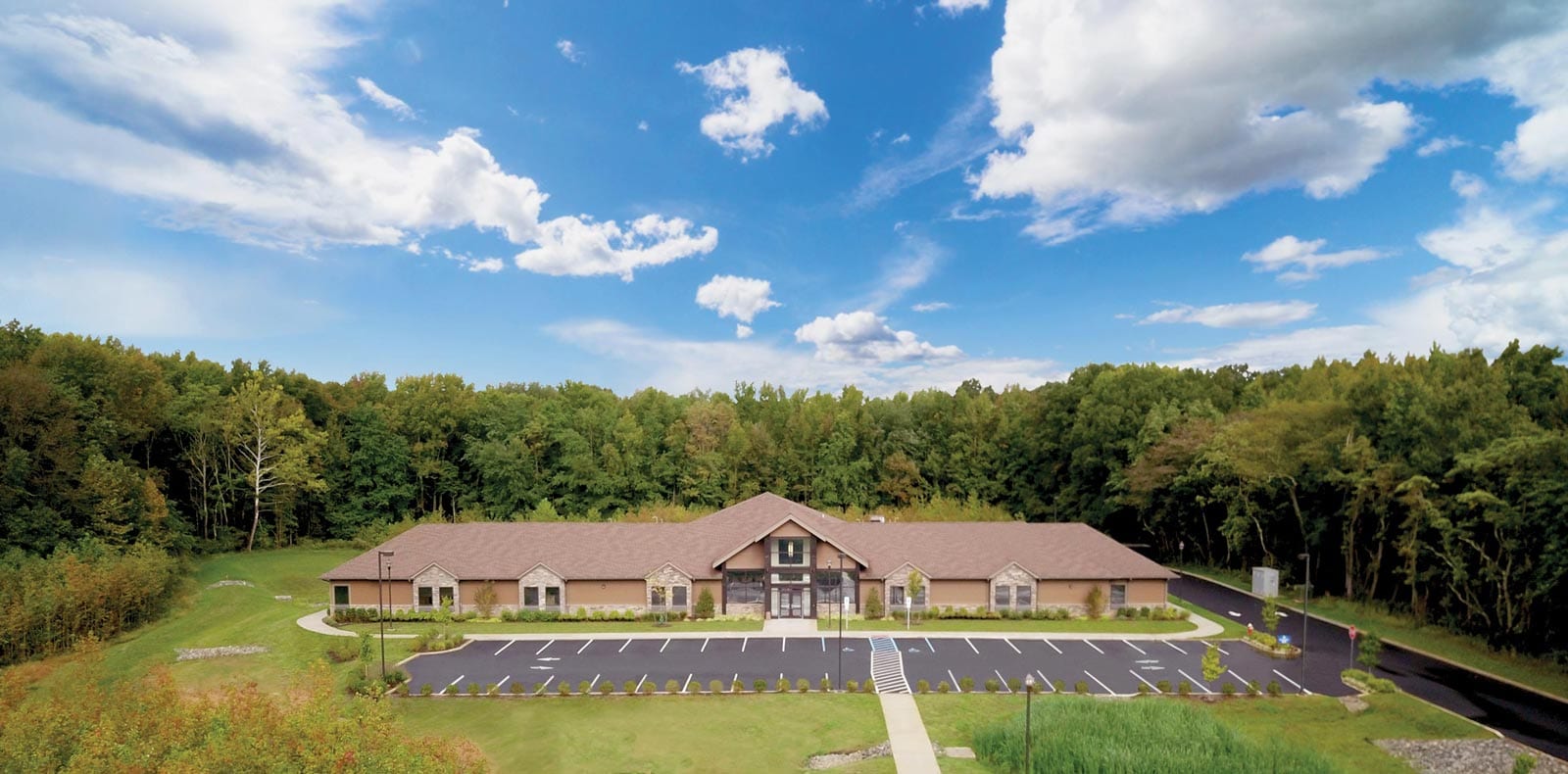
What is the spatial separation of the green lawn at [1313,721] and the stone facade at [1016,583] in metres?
14.5

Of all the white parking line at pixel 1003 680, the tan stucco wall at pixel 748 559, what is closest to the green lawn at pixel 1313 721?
the white parking line at pixel 1003 680

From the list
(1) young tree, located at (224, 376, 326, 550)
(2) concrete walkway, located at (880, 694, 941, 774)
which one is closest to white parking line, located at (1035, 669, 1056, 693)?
(2) concrete walkway, located at (880, 694, 941, 774)

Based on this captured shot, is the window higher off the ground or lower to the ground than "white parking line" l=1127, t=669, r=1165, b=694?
higher

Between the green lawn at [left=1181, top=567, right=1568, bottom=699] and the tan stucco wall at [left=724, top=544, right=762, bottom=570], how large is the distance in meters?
31.6

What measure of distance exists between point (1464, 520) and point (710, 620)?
37006mm

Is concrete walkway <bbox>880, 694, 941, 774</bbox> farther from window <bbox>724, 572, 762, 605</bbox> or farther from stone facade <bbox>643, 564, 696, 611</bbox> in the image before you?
stone facade <bbox>643, 564, 696, 611</bbox>

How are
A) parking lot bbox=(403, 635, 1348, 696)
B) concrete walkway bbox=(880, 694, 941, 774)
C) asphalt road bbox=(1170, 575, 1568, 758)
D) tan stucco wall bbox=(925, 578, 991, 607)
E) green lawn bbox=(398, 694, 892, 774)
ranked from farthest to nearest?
tan stucco wall bbox=(925, 578, 991, 607), parking lot bbox=(403, 635, 1348, 696), asphalt road bbox=(1170, 575, 1568, 758), green lawn bbox=(398, 694, 892, 774), concrete walkway bbox=(880, 694, 941, 774)

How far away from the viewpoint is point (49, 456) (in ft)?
145

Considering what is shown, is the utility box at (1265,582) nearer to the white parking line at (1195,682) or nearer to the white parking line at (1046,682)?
the white parking line at (1195,682)

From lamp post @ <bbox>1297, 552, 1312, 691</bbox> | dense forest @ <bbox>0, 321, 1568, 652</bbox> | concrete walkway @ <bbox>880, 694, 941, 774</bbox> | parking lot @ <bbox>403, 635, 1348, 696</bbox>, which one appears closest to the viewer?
concrete walkway @ <bbox>880, 694, 941, 774</bbox>

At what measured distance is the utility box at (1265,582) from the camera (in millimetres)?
43781

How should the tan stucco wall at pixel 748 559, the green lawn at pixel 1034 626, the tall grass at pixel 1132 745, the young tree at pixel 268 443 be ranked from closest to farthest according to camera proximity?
the tall grass at pixel 1132 745 → the green lawn at pixel 1034 626 → the tan stucco wall at pixel 748 559 → the young tree at pixel 268 443

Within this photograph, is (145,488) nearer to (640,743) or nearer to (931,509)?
(640,743)

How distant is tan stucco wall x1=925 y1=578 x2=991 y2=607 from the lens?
42.6 metres
